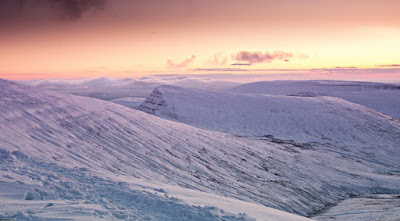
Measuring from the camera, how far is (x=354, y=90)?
111 m

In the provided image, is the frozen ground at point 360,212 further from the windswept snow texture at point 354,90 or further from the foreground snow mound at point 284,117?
the windswept snow texture at point 354,90

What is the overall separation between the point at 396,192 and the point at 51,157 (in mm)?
27630

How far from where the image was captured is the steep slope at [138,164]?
33.8ft

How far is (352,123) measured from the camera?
177 ft

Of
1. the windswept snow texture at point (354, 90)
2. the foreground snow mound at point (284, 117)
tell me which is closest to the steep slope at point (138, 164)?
the foreground snow mound at point (284, 117)

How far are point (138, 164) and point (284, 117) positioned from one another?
39359 mm

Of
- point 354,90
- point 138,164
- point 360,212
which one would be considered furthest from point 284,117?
point 354,90

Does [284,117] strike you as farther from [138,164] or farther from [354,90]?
[354,90]

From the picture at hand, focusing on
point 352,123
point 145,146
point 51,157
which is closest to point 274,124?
point 352,123

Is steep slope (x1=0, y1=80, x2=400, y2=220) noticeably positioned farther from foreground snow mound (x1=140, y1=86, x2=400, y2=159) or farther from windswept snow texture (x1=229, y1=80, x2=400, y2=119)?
windswept snow texture (x1=229, y1=80, x2=400, y2=119)

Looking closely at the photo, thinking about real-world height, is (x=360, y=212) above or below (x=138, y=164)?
below

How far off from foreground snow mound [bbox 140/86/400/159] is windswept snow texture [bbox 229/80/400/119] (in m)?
22.4

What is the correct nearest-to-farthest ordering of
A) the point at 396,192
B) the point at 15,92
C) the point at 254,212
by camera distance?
the point at 254,212 → the point at 15,92 → the point at 396,192

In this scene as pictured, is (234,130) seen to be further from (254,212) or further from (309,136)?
(254,212)
